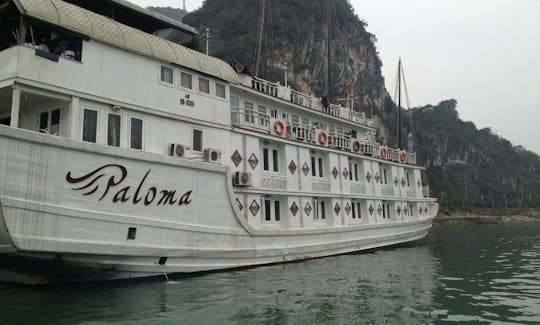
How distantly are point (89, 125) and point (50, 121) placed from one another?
3.49 feet

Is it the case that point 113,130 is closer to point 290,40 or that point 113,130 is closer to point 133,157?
point 133,157

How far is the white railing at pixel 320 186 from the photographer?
17.3 meters

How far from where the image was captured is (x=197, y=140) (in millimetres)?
13172

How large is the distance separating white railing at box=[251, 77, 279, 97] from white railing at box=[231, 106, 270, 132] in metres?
1.06

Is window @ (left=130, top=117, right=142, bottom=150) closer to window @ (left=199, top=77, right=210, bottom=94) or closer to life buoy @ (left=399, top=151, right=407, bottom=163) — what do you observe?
window @ (left=199, top=77, right=210, bottom=94)

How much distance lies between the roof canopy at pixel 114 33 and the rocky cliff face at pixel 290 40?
2097 inches

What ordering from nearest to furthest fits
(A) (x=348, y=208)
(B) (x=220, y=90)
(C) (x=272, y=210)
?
1. (B) (x=220, y=90)
2. (C) (x=272, y=210)
3. (A) (x=348, y=208)

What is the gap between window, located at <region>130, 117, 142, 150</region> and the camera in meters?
11.5

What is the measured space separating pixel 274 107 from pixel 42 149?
34.1ft

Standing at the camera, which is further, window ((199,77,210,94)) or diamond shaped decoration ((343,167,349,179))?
diamond shaped decoration ((343,167,349,179))

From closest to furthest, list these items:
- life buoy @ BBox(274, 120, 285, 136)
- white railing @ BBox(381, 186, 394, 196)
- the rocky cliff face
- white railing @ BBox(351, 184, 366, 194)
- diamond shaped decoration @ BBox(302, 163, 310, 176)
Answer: life buoy @ BBox(274, 120, 285, 136), diamond shaped decoration @ BBox(302, 163, 310, 176), white railing @ BBox(351, 184, 366, 194), white railing @ BBox(381, 186, 394, 196), the rocky cliff face

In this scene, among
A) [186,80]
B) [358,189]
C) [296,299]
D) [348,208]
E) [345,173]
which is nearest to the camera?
[296,299]

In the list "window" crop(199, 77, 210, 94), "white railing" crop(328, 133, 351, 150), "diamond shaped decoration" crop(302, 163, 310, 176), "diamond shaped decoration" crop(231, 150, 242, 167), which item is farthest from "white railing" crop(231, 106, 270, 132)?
"white railing" crop(328, 133, 351, 150)

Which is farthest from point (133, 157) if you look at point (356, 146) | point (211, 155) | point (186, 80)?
point (356, 146)
